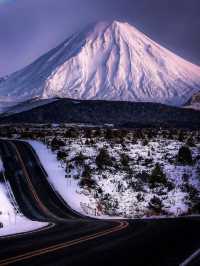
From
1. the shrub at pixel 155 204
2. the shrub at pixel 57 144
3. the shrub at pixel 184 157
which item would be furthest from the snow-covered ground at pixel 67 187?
the shrub at pixel 184 157

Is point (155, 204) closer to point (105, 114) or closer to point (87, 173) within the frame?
point (87, 173)

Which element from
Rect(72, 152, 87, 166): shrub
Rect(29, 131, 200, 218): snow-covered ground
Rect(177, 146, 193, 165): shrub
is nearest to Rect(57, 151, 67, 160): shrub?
Rect(29, 131, 200, 218): snow-covered ground

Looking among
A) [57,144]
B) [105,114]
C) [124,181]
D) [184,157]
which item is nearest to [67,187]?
[124,181]

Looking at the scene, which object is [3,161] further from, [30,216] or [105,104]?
[105,104]

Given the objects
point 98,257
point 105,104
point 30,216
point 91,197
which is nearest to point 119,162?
point 91,197

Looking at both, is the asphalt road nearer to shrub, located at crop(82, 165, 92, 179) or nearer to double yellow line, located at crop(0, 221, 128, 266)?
double yellow line, located at crop(0, 221, 128, 266)
